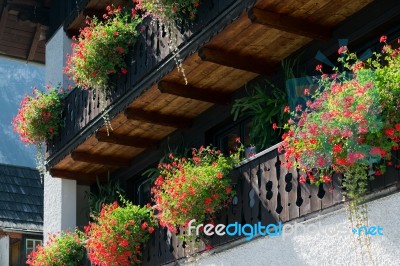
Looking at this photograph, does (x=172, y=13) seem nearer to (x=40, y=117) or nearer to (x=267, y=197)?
(x=267, y=197)

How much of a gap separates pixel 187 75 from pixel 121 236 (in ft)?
8.84

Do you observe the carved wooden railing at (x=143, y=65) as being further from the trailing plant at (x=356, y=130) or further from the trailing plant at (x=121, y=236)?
the trailing plant at (x=356, y=130)

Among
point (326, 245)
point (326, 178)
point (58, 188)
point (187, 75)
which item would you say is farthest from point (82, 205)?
point (326, 178)

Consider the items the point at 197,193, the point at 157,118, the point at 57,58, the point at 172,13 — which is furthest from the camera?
the point at 57,58

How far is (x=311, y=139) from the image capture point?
10047 millimetres

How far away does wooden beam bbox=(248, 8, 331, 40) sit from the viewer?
1160 centimetres

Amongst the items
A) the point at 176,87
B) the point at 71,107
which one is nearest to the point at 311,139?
the point at 176,87

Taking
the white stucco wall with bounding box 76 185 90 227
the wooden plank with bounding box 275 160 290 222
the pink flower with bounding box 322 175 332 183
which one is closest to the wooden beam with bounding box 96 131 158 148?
the white stucco wall with bounding box 76 185 90 227

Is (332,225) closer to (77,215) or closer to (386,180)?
(386,180)

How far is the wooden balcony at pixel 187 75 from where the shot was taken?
39.5 ft

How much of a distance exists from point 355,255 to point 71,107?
8289 millimetres

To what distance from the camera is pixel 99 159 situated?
17328mm

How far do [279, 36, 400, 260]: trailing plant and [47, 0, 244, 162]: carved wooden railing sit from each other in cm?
232

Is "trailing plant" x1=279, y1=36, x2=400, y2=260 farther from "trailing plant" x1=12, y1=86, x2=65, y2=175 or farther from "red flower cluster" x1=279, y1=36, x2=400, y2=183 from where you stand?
"trailing plant" x1=12, y1=86, x2=65, y2=175
